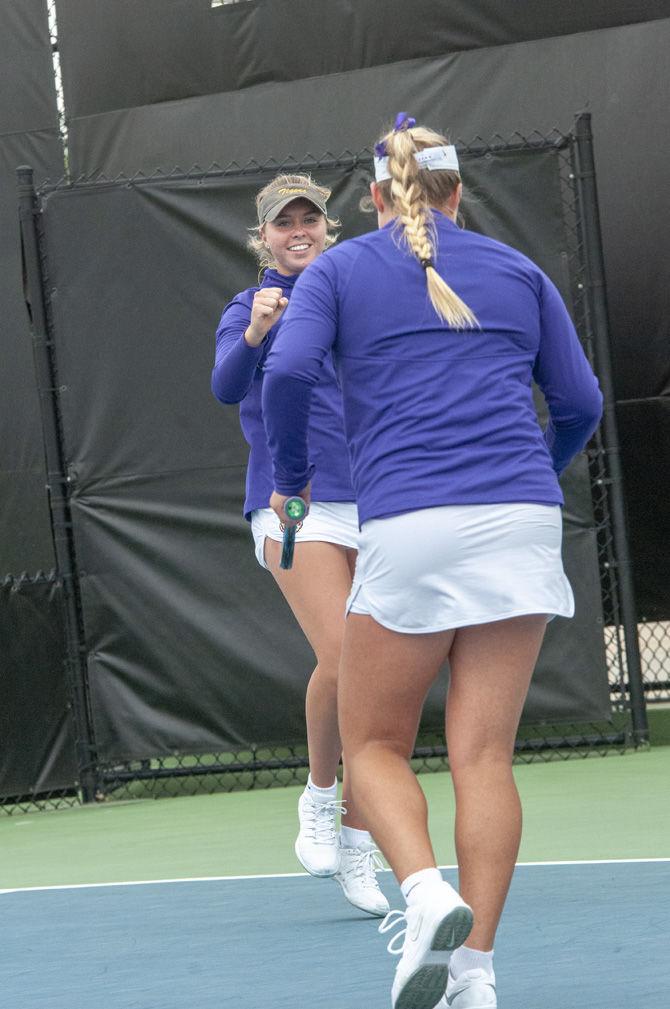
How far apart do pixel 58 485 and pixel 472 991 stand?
4644mm

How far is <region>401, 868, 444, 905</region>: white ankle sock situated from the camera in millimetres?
2850

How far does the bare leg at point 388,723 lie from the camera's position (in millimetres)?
2975

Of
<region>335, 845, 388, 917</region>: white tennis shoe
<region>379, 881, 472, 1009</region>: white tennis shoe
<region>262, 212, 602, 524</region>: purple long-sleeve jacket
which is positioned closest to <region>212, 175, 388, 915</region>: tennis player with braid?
<region>335, 845, 388, 917</region>: white tennis shoe

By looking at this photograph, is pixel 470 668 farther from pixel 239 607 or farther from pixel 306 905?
pixel 239 607

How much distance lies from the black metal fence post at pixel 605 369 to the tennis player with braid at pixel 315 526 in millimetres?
2935

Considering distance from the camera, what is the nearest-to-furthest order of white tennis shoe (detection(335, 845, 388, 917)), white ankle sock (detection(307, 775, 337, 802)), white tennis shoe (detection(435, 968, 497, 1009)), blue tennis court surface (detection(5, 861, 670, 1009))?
white tennis shoe (detection(435, 968, 497, 1009))
blue tennis court surface (detection(5, 861, 670, 1009))
white tennis shoe (detection(335, 845, 388, 917))
white ankle sock (detection(307, 775, 337, 802))

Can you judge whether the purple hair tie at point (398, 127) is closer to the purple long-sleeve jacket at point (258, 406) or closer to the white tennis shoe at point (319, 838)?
the purple long-sleeve jacket at point (258, 406)

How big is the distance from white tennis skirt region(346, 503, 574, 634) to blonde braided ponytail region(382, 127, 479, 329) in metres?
0.35

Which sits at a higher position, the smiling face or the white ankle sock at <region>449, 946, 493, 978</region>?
the smiling face

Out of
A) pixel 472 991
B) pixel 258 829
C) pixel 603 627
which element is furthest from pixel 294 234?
pixel 603 627

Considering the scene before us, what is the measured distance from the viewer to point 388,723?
3.05m

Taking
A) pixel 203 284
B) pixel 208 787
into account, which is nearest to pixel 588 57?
pixel 203 284

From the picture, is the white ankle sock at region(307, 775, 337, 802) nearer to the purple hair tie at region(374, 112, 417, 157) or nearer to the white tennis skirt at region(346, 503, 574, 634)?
the white tennis skirt at region(346, 503, 574, 634)

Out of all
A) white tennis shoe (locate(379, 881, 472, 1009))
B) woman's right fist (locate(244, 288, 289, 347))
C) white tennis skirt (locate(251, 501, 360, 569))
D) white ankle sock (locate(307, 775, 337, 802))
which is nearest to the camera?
white tennis shoe (locate(379, 881, 472, 1009))
